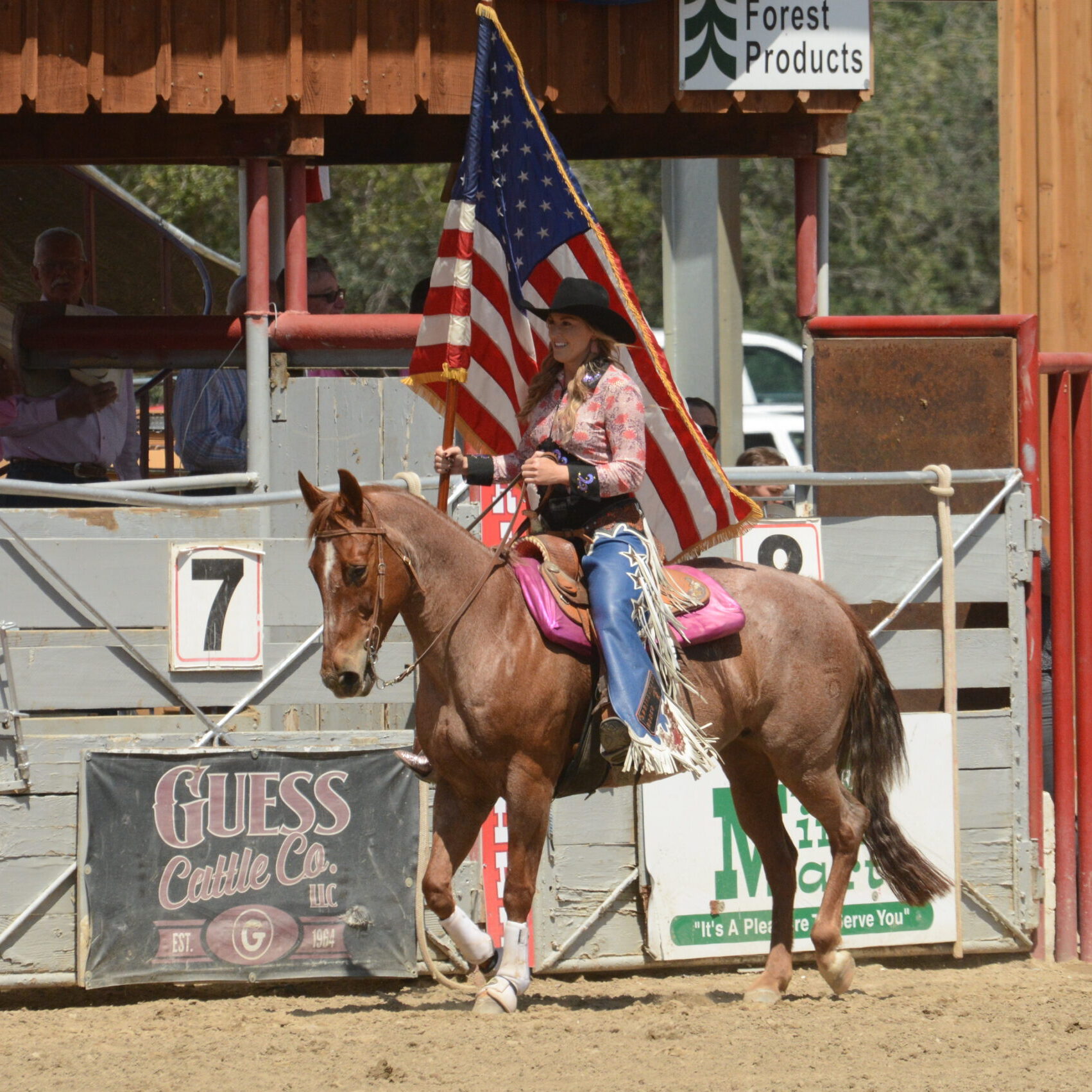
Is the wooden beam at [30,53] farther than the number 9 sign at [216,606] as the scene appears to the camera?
Yes

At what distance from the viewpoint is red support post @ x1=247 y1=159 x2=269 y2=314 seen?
7922mm

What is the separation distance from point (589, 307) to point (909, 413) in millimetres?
2372

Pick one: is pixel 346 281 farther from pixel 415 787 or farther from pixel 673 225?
pixel 415 787

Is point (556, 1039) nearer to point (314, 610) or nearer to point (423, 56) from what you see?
point (314, 610)

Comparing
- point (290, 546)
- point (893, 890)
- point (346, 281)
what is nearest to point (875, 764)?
point (893, 890)

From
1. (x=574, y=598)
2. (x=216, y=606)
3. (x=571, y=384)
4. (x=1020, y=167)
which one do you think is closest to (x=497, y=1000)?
(x=574, y=598)

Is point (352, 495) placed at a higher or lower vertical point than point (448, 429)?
lower

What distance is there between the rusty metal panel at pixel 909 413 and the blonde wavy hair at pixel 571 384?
177 cm

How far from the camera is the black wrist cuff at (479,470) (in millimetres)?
5719

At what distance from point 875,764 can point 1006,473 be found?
67.7 inches

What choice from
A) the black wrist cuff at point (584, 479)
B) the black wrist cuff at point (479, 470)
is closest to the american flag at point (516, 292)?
the black wrist cuff at point (479, 470)

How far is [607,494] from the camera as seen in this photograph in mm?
5727

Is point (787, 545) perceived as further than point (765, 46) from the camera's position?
No

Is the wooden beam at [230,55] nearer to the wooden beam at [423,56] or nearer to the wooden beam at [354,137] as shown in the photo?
the wooden beam at [354,137]
